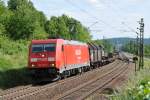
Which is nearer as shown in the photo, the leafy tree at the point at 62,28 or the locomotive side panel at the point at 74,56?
the locomotive side panel at the point at 74,56

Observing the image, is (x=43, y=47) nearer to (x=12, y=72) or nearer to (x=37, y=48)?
(x=37, y=48)

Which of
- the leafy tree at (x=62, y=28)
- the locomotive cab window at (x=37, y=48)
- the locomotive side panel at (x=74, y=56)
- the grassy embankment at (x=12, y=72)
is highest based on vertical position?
the leafy tree at (x=62, y=28)

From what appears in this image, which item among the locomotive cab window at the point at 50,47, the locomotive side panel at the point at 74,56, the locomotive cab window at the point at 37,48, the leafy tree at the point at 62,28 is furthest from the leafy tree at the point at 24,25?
the locomotive cab window at the point at 50,47

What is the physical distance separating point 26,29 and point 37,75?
150ft

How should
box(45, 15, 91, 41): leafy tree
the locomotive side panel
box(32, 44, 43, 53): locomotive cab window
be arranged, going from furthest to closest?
1. box(45, 15, 91, 41): leafy tree
2. the locomotive side panel
3. box(32, 44, 43, 53): locomotive cab window

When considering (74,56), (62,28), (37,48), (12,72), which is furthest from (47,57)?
(62,28)

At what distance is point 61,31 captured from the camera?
101m

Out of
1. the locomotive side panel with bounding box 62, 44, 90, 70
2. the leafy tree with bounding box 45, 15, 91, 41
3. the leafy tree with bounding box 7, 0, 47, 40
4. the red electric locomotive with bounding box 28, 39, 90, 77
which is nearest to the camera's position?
the red electric locomotive with bounding box 28, 39, 90, 77

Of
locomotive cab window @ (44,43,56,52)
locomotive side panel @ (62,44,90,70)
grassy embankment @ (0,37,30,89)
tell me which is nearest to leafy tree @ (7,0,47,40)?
grassy embankment @ (0,37,30,89)

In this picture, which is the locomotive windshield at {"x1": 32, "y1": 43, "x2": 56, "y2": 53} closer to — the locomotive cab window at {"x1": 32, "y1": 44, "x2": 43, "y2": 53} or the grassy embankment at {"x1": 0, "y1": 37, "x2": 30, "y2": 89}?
the locomotive cab window at {"x1": 32, "y1": 44, "x2": 43, "y2": 53}

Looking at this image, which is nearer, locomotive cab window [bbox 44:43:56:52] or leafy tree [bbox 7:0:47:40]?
locomotive cab window [bbox 44:43:56:52]

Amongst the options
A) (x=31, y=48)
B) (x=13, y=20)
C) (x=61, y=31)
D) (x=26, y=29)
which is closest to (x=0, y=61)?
(x=31, y=48)

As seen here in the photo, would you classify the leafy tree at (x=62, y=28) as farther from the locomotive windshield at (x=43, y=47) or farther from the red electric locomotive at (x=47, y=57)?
the locomotive windshield at (x=43, y=47)

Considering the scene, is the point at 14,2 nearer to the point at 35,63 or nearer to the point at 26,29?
the point at 26,29
